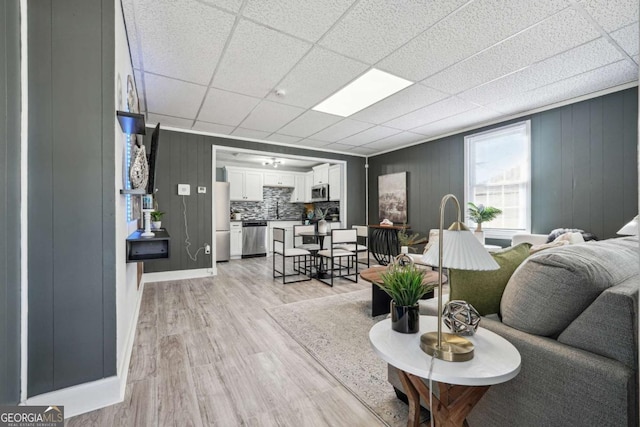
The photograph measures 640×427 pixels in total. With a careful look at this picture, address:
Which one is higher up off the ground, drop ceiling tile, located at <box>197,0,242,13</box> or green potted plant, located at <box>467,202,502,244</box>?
drop ceiling tile, located at <box>197,0,242,13</box>

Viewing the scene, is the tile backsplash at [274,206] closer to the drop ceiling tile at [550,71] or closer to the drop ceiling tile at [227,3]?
the drop ceiling tile at [550,71]

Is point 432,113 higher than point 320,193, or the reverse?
point 432,113

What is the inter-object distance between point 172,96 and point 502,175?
4594mm

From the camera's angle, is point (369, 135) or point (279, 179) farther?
point (279, 179)

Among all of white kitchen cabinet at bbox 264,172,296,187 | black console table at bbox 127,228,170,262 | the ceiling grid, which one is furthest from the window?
white kitchen cabinet at bbox 264,172,296,187

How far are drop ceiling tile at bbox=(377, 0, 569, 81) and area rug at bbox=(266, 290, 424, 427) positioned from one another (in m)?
2.50

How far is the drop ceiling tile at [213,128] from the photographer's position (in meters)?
4.26

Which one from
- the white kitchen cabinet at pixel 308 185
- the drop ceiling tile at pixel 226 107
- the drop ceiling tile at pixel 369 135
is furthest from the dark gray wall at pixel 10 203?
the white kitchen cabinet at pixel 308 185

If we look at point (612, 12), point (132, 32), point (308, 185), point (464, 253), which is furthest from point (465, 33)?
point (308, 185)

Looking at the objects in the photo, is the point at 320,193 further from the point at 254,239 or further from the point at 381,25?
the point at 381,25

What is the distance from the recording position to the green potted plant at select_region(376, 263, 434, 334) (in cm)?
117

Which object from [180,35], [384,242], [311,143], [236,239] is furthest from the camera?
[236,239]

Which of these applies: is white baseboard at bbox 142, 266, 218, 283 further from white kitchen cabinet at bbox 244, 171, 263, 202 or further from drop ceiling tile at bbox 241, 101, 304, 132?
white kitchen cabinet at bbox 244, 171, 263, 202

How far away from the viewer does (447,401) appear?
102 centimetres
